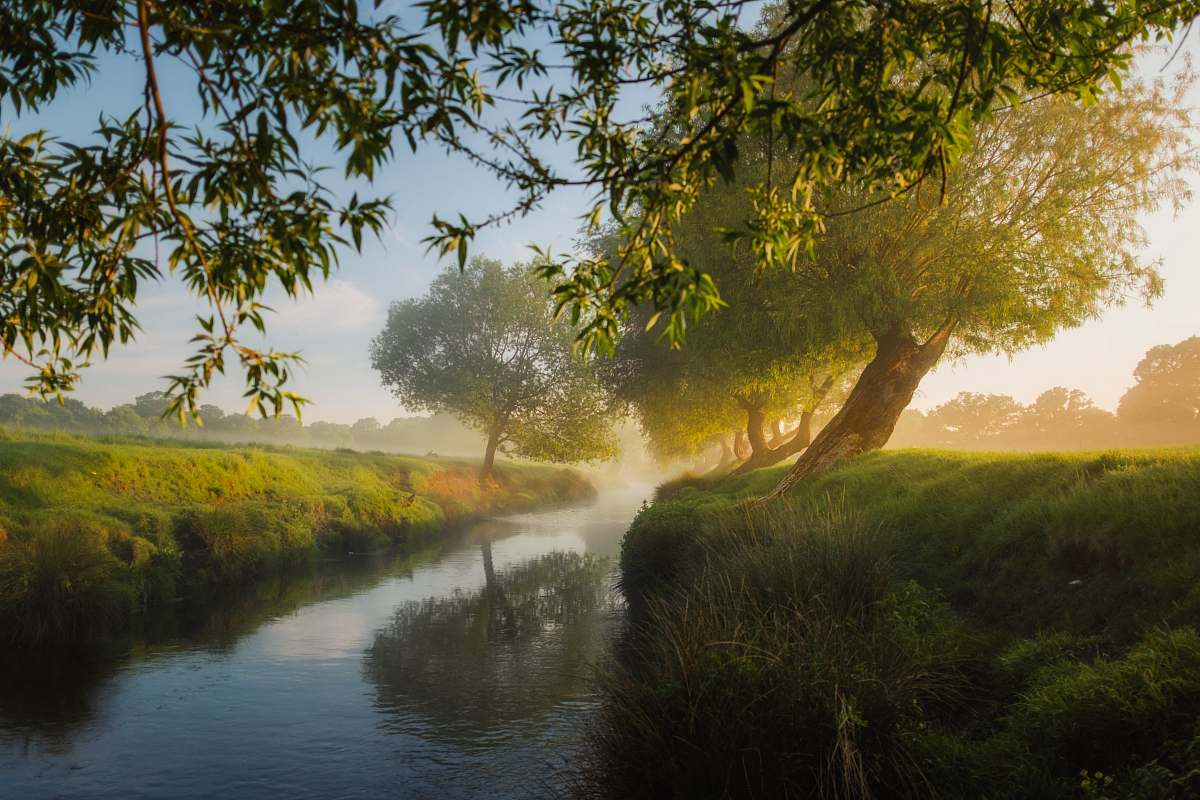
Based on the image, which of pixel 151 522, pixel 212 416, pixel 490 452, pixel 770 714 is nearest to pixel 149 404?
pixel 212 416

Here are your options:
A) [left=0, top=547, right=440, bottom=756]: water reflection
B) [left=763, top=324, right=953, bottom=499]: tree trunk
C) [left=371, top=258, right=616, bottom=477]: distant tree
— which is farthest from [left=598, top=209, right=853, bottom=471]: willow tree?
[left=0, top=547, right=440, bottom=756]: water reflection

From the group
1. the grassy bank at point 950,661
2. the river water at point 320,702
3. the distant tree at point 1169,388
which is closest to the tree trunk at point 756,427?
the river water at point 320,702

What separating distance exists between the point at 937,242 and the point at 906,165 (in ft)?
43.5

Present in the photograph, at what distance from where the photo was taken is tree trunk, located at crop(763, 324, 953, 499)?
19.0m

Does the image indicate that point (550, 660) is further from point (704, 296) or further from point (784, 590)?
point (704, 296)

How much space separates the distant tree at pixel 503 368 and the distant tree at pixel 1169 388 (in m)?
40.5

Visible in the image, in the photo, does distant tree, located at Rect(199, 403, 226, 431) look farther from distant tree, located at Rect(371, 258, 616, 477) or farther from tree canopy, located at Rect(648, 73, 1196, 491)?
tree canopy, located at Rect(648, 73, 1196, 491)

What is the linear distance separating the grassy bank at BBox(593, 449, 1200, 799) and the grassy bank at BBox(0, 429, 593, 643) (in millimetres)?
10422

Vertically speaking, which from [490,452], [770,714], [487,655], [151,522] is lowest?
[487,655]

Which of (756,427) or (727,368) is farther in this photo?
(756,427)

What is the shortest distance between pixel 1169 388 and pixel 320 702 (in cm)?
6195

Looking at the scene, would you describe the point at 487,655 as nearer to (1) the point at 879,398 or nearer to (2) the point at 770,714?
(2) the point at 770,714

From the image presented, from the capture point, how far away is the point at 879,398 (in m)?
19.2

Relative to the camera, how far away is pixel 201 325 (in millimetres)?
4203
